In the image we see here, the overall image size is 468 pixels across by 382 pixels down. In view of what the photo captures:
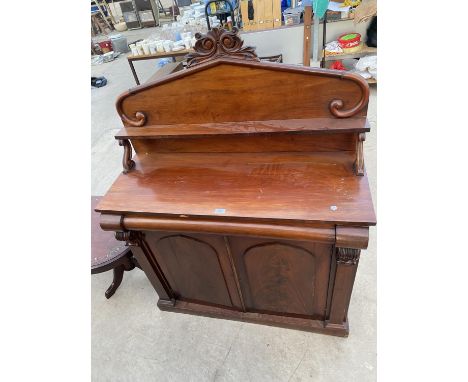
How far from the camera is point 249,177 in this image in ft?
3.69

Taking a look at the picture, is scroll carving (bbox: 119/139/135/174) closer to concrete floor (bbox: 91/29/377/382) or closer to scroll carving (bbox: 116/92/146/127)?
scroll carving (bbox: 116/92/146/127)

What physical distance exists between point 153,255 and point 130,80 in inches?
191

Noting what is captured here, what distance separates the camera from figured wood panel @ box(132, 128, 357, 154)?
1.10m

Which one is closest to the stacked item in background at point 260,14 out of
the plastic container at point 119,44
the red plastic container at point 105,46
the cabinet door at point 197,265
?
the cabinet door at point 197,265

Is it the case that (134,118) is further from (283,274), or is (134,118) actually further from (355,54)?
(355,54)

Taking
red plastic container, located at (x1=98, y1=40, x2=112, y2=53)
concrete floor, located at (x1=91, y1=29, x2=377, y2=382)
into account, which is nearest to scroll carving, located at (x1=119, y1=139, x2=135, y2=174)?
concrete floor, located at (x1=91, y1=29, x2=377, y2=382)

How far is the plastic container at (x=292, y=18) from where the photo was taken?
11.3 feet

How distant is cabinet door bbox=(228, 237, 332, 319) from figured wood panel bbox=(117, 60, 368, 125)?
50 cm

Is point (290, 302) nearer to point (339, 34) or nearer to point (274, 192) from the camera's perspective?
point (274, 192)

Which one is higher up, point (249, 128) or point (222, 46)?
point (222, 46)

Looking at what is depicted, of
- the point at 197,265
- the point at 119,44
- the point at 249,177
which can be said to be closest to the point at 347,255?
the point at 249,177

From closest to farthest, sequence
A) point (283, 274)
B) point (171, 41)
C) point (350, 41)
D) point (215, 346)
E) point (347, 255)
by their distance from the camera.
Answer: point (347, 255), point (283, 274), point (215, 346), point (350, 41), point (171, 41)

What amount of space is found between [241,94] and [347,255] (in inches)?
27.5

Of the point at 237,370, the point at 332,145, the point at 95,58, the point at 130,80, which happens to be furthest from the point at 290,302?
the point at 95,58
